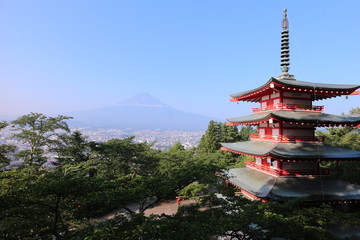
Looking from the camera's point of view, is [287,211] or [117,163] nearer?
[287,211]

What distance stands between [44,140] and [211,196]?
20227 millimetres

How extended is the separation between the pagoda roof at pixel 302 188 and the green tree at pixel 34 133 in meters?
19.3

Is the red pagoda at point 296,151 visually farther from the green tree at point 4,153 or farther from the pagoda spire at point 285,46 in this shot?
the green tree at point 4,153

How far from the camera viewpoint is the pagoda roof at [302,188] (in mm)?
8533

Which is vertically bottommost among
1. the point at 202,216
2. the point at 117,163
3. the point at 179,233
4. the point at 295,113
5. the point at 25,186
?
the point at 117,163

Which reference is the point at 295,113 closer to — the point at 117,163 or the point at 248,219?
the point at 248,219

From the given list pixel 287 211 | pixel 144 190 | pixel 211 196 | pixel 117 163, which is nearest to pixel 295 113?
pixel 287 211

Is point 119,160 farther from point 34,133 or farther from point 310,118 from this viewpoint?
point 310,118

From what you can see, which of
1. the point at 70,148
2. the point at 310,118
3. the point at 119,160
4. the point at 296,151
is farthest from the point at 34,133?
the point at 310,118

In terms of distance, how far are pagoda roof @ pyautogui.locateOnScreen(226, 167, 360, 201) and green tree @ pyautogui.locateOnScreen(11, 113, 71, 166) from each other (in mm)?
19338

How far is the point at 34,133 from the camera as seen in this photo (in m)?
19.0

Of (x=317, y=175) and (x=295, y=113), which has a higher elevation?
(x=295, y=113)

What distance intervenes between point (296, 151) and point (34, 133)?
2332 centimetres

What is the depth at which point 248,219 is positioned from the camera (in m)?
5.57
